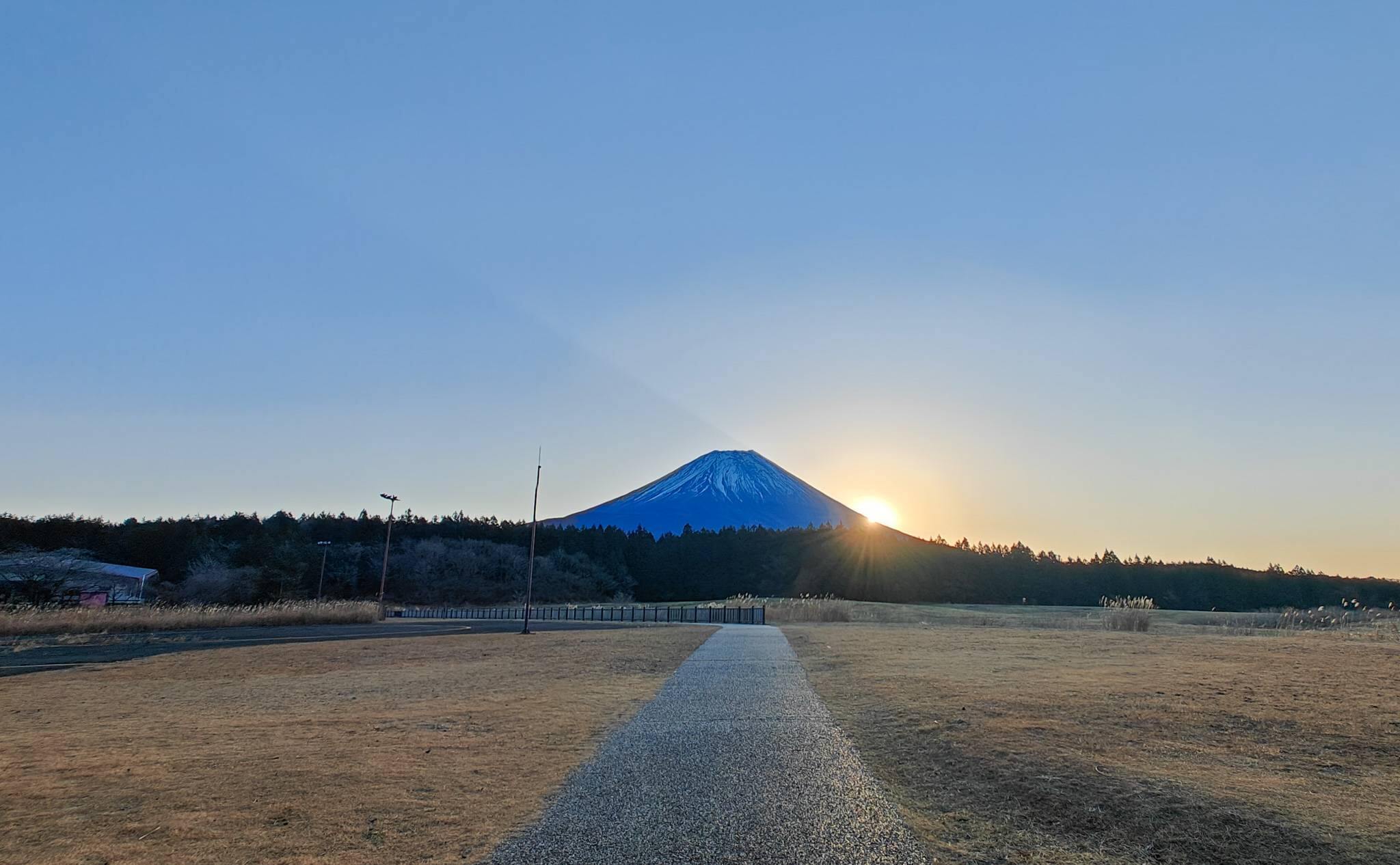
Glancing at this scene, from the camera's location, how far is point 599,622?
45469mm

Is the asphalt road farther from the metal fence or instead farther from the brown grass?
the metal fence

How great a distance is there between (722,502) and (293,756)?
549 ft

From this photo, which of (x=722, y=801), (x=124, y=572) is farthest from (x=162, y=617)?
(x=124, y=572)

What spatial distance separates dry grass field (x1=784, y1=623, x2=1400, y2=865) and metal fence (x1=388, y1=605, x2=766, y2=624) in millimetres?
28464

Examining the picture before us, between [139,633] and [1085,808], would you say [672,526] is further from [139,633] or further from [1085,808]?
[1085,808]

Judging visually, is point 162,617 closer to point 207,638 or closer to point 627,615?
point 207,638

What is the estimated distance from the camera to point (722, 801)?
25.0 feet

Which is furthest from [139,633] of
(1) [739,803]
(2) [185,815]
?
(1) [739,803]

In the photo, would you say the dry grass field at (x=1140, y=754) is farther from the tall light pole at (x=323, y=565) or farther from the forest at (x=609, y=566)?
the forest at (x=609, y=566)

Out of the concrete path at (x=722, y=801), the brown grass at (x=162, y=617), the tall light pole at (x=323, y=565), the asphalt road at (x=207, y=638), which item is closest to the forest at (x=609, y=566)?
the tall light pole at (x=323, y=565)

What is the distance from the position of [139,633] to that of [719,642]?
2512cm

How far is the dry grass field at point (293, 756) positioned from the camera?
672 cm

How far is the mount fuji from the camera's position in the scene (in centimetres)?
17612

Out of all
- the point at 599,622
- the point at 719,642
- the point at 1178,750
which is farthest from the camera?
the point at 599,622
